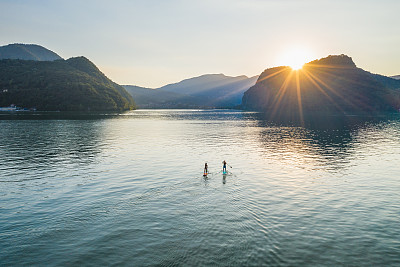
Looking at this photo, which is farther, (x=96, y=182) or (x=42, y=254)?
(x=96, y=182)

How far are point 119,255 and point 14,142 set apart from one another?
7985 cm

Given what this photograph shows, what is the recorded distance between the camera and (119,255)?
19.9 m

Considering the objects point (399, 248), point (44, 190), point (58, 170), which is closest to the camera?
point (399, 248)

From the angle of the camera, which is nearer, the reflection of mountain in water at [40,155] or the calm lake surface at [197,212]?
the calm lake surface at [197,212]

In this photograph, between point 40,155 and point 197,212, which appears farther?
point 40,155

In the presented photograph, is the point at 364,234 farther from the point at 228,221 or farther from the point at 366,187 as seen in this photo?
the point at 366,187

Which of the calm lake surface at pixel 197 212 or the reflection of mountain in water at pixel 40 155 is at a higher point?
the reflection of mountain in water at pixel 40 155

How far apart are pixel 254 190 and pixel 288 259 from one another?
17464 millimetres

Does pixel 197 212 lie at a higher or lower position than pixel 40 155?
lower

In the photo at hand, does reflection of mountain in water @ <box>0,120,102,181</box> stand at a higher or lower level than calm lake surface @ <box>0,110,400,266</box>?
higher

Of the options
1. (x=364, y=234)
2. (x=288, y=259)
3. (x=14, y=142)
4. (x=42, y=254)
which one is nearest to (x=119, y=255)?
(x=42, y=254)

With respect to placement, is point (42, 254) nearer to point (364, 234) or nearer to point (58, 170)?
point (364, 234)

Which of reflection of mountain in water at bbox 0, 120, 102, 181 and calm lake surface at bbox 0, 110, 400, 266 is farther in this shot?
reflection of mountain in water at bbox 0, 120, 102, 181

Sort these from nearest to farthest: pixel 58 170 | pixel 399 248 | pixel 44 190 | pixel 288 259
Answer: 1. pixel 288 259
2. pixel 399 248
3. pixel 44 190
4. pixel 58 170
